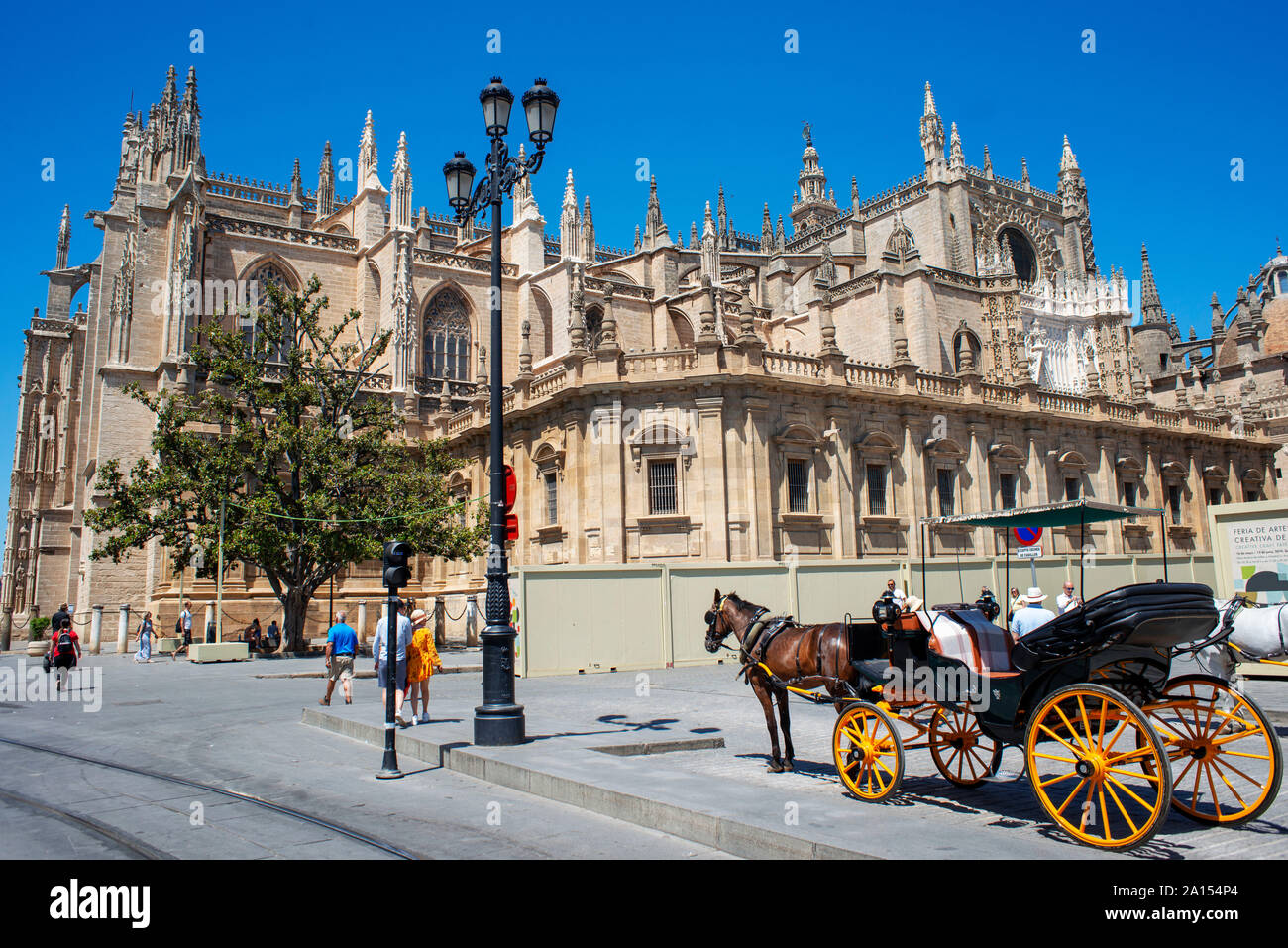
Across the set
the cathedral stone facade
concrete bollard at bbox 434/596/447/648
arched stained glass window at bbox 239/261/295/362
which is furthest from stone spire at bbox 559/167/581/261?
concrete bollard at bbox 434/596/447/648

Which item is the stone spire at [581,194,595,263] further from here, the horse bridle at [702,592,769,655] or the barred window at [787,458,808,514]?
the horse bridle at [702,592,769,655]

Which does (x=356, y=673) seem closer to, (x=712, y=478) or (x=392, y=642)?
(x=712, y=478)

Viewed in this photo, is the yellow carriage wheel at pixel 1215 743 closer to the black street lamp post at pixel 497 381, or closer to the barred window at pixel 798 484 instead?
the black street lamp post at pixel 497 381

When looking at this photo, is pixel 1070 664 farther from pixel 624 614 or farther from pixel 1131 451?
pixel 1131 451

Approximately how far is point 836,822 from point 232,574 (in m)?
30.6

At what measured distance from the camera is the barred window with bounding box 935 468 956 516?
28.2m

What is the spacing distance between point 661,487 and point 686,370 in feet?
10.6

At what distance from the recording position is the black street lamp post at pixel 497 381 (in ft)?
31.9

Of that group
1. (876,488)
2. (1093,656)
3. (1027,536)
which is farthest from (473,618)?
(1093,656)

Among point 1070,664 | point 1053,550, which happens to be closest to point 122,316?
point 1053,550

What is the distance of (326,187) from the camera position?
53312mm

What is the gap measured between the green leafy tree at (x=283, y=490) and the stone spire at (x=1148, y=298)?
6157 centimetres

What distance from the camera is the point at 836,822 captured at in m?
5.89

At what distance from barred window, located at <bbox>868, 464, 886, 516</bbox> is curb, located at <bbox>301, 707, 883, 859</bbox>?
18898mm
